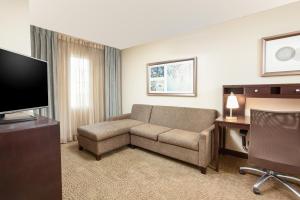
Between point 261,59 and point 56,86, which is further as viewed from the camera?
point 56,86

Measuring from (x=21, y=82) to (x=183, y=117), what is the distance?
250 centimetres

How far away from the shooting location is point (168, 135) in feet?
8.48

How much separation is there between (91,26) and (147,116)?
2.11m

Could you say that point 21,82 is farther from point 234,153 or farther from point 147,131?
point 234,153

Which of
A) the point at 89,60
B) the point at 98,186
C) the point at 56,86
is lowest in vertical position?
the point at 98,186

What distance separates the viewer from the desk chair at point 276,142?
1.55 m

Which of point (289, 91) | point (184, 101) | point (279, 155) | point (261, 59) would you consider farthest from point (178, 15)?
point (279, 155)

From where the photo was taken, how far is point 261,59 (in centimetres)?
237

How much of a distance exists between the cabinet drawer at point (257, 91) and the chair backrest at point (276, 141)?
72cm

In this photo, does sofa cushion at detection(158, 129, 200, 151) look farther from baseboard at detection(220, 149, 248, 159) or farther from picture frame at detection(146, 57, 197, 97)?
picture frame at detection(146, 57, 197, 97)

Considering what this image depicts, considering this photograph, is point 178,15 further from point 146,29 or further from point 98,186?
A: point 98,186

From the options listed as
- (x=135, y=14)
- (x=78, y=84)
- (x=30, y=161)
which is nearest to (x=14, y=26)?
(x=30, y=161)

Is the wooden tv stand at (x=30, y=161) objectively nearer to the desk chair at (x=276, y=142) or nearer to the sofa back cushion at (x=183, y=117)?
the desk chair at (x=276, y=142)

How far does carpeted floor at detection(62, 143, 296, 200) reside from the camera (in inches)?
68.7
